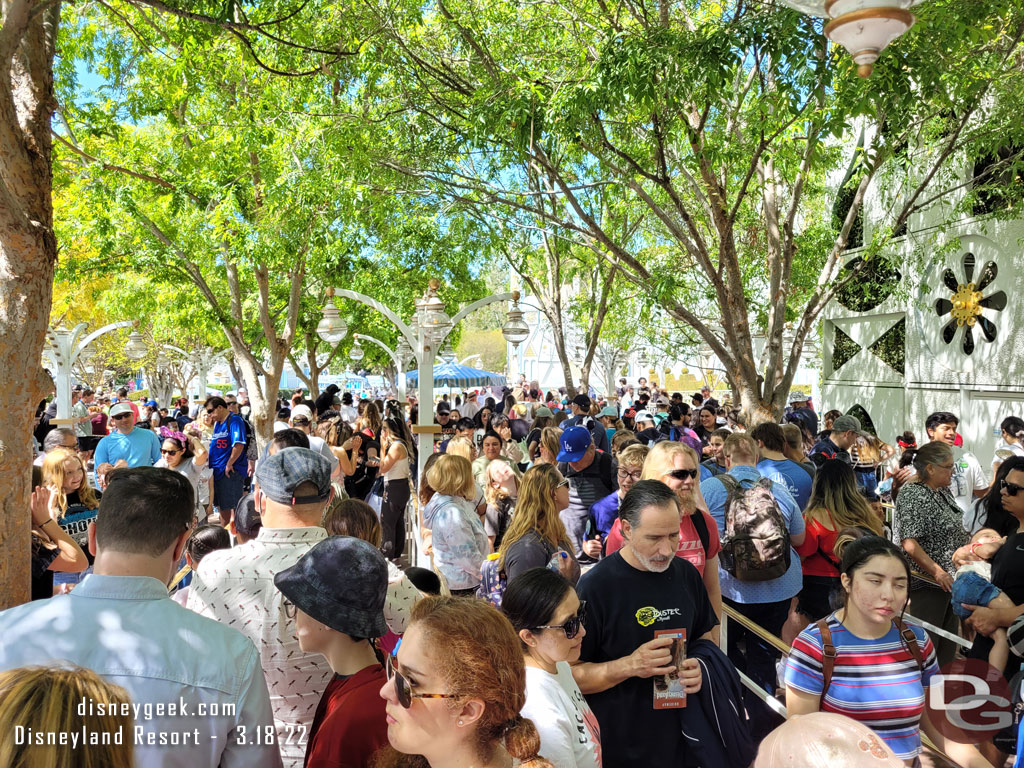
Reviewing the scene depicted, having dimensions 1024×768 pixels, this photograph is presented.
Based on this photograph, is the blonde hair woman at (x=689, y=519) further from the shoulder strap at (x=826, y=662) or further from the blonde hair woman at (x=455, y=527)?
the shoulder strap at (x=826, y=662)

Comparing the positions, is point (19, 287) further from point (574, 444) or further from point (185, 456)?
point (185, 456)

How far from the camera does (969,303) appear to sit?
15.9 metres

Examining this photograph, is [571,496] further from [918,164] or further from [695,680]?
[918,164]

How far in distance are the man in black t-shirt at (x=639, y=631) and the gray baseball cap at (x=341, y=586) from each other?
1.12m

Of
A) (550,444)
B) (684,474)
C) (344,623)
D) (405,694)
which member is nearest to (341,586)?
(344,623)

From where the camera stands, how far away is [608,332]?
1417 inches

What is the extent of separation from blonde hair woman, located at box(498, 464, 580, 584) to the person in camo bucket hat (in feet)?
6.02

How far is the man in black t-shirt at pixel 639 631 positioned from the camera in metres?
3.48

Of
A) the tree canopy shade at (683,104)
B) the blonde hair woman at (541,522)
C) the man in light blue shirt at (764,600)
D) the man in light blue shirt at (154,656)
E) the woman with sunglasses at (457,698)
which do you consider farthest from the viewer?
the tree canopy shade at (683,104)


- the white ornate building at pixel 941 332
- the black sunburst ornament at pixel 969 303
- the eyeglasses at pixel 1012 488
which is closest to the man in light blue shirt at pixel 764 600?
the eyeglasses at pixel 1012 488

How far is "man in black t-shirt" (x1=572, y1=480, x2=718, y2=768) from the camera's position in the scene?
3479 millimetres

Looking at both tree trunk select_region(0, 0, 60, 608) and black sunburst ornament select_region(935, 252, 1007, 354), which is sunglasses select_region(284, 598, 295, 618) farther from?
black sunburst ornament select_region(935, 252, 1007, 354)

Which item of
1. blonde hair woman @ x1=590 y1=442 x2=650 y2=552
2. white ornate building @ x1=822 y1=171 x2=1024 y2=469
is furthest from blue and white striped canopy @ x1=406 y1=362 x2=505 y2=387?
blonde hair woman @ x1=590 y1=442 x2=650 y2=552

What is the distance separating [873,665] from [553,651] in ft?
4.72
